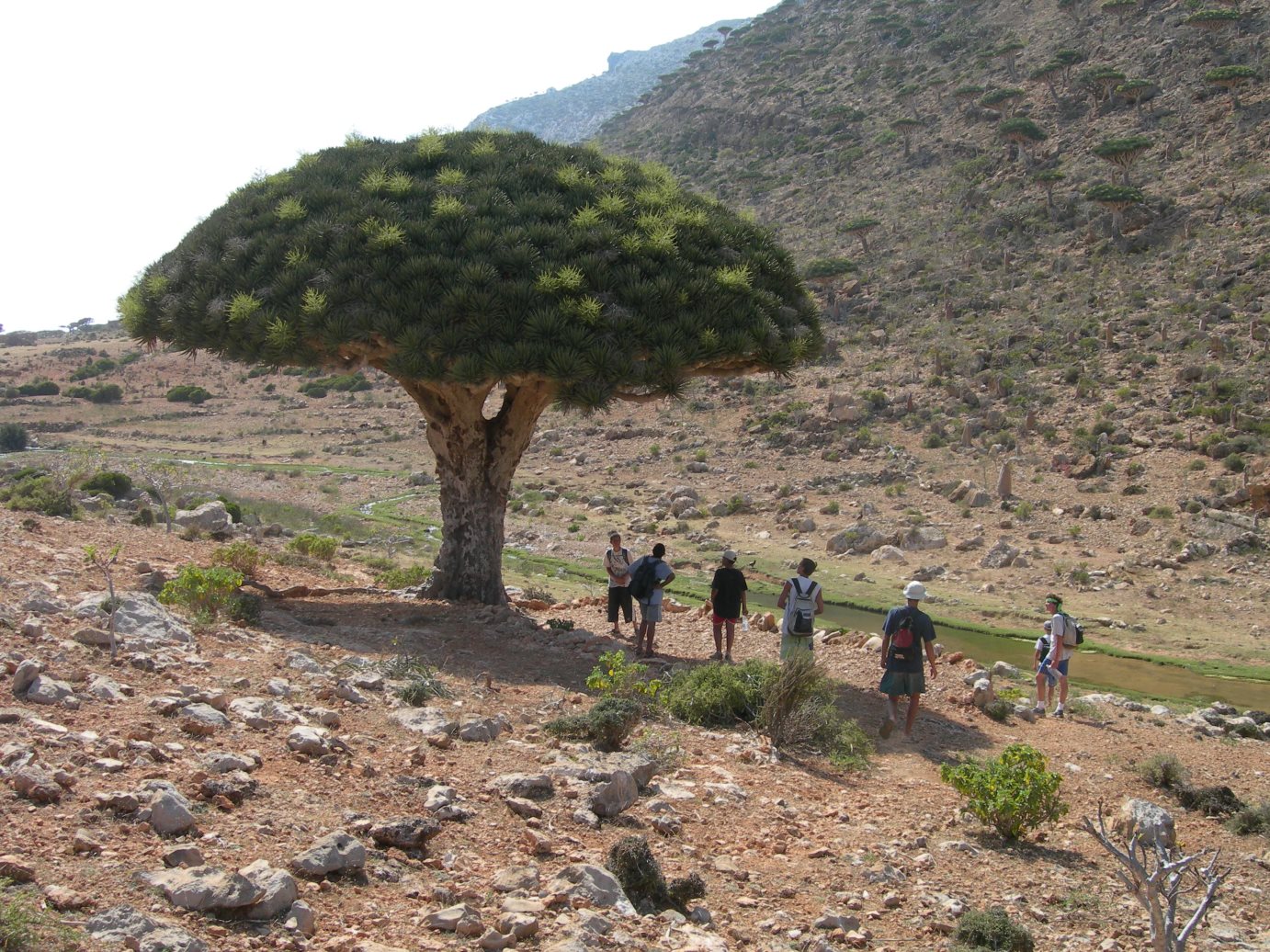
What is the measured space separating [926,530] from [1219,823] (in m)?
19.0

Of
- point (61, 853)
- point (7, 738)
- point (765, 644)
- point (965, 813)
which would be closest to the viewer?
point (61, 853)

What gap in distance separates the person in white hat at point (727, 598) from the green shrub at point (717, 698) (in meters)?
2.15

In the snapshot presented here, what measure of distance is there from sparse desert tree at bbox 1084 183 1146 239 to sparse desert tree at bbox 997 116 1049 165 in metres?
10.3

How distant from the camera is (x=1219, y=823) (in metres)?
9.39

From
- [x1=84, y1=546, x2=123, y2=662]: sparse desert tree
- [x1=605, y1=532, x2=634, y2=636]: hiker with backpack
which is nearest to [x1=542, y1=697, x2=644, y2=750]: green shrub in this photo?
[x1=84, y1=546, x2=123, y2=662]: sparse desert tree

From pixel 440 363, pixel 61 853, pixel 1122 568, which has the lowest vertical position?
pixel 1122 568

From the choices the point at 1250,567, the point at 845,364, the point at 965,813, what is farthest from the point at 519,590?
the point at 845,364

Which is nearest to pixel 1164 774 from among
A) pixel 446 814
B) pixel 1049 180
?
pixel 446 814

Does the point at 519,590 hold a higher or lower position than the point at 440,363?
lower

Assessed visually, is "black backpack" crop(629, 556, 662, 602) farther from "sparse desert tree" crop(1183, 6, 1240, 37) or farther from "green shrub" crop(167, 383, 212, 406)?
"sparse desert tree" crop(1183, 6, 1240, 37)

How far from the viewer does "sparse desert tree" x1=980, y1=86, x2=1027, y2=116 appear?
5959 cm

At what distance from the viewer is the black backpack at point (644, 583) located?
42.4 ft

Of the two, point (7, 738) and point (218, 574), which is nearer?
point (7, 738)

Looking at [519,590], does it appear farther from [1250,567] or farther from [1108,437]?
[1108,437]
